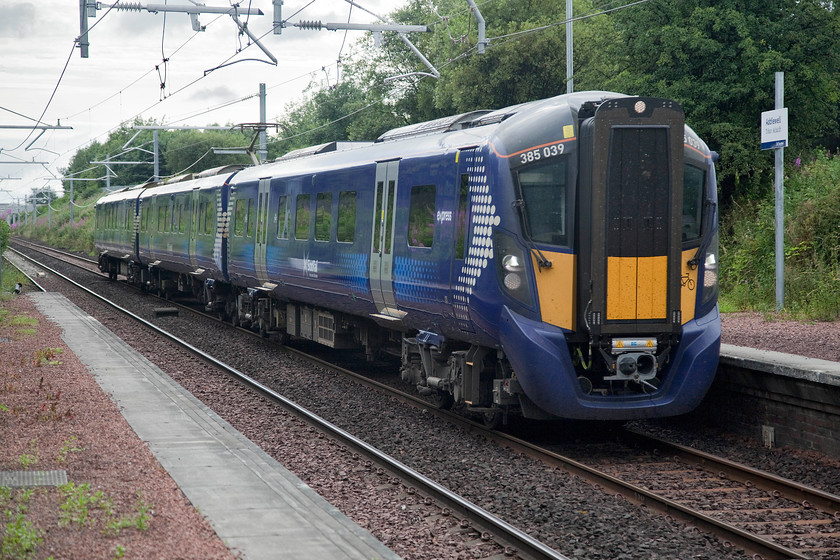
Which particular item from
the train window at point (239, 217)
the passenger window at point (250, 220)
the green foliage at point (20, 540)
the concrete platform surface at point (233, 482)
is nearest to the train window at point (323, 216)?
the concrete platform surface at point (233, 482)

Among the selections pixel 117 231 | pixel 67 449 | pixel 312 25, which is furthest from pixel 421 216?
pixel 117 231

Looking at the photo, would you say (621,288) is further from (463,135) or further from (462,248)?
(463,135)

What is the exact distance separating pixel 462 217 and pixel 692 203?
7.24 ft

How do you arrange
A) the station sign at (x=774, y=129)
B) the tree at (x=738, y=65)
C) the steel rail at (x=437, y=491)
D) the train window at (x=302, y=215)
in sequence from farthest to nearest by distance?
the tree at (x=738, y=65) < the train window at (x=302, y=215) < the station sign at (x=774, y=129) < the steel rail at (x=437, y=491)

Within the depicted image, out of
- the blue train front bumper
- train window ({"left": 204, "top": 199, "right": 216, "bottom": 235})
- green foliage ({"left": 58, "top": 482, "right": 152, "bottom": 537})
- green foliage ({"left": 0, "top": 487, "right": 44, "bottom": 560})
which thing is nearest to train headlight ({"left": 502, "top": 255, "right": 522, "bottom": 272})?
the blue train front bumper

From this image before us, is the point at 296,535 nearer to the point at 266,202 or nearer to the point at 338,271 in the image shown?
the point at 338,271

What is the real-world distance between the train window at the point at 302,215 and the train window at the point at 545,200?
671 cm

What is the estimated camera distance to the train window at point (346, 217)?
1327 centimetres

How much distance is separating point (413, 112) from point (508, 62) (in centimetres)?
1831

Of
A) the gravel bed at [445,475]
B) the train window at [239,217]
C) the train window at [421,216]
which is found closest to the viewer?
the gravel bed at [445,475]

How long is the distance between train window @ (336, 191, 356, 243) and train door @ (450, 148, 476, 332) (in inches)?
133

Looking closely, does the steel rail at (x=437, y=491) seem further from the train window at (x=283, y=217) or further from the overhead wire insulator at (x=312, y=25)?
the overhead wire insulator at (x=312, y=25)

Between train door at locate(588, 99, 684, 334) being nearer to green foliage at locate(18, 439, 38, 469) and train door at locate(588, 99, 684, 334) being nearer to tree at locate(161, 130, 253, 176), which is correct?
green foliage at locate(18, 439, 38, 469)

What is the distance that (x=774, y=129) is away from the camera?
14992 mm
